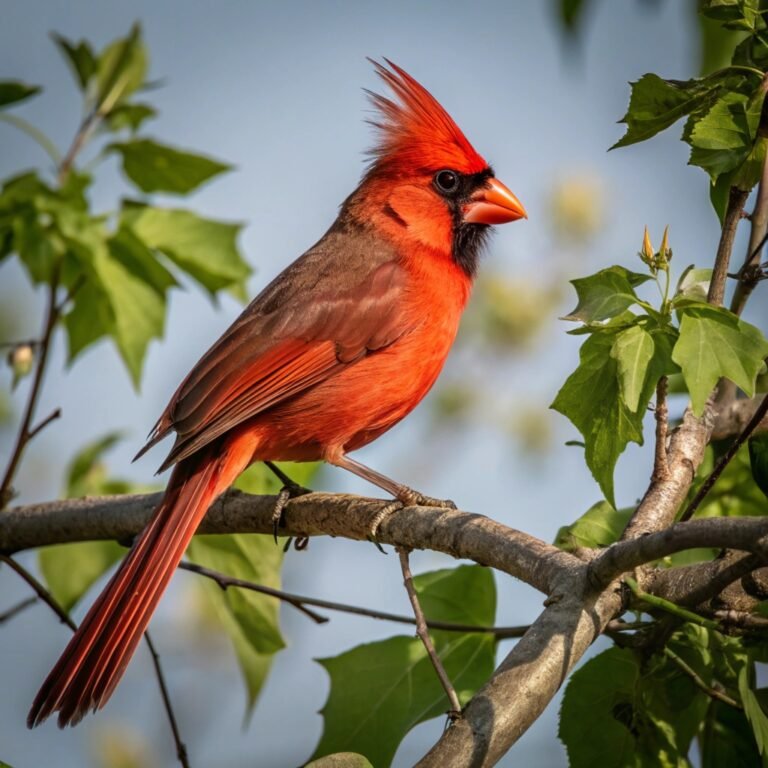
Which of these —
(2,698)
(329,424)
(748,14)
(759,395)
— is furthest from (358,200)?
(2,698)

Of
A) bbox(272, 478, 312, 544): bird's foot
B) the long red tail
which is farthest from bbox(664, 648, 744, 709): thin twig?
the long red tail

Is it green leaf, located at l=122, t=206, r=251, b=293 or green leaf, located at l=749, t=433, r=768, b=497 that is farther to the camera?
green leaf, located at l=122, t=206, r=251, b=293

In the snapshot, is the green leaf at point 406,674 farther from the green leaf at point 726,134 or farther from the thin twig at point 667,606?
the green leaf at point 726,134

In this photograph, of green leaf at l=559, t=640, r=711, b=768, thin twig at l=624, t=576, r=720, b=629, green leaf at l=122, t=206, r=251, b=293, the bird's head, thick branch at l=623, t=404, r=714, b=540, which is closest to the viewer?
thin twig at l=624, t=576, r=720, b=629

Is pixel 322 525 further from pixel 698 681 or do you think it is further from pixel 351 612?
pixel 698 681

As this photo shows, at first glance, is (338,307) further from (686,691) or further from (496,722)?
(496,722)

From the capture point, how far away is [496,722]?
1.59 m

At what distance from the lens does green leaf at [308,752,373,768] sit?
5.02 ft

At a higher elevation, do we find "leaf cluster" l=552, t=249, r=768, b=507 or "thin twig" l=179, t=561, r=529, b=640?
"leaf cluster" l=552, t=249, r=768, b=507

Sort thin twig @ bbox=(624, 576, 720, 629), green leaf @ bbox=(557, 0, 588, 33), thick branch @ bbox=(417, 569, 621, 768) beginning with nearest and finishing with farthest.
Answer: green leaf @ bbox=(557, 0, 588, 33), thick branch @ bbox=(417, 569, 621, 768), thin twig @ bbox=(624, 576, 720, 629)

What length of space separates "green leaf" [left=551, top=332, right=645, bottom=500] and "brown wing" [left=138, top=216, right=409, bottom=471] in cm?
110

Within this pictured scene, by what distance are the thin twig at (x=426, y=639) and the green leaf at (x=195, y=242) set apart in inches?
45.2

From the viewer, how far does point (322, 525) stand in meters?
2.68

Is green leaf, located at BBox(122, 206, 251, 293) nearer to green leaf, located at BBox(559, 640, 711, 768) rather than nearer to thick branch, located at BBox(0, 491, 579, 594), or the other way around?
thick branch, located at BBox(0, 491, 579, 594)
